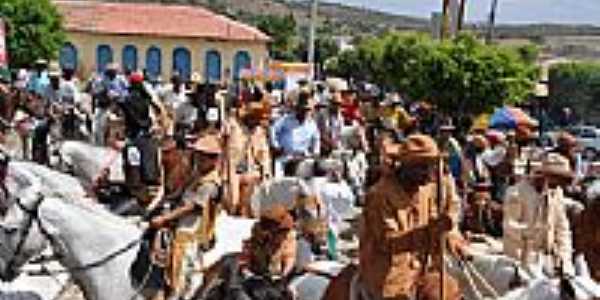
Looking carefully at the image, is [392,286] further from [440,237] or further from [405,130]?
[405,130]

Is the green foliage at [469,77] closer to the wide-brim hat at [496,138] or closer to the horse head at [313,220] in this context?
the wide-brim hat at [496,138]

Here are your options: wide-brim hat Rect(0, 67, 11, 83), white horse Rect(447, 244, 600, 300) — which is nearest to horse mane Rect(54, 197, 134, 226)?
white horse Rect(447, 244, 600, 300)

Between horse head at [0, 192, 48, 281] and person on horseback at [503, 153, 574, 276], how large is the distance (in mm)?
A: 3692

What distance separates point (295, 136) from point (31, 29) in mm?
48832

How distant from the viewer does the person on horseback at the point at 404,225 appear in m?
7.04

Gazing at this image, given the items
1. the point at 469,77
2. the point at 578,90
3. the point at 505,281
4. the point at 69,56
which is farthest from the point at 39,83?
the point at 69,56

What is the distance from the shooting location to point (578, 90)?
63.0 meters

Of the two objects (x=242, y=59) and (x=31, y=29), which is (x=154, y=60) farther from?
(x=31, y=29)

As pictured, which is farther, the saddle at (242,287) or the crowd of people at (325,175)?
the saddle at (242,287)

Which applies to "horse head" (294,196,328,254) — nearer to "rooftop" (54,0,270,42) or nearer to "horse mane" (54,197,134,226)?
"horse mane" (54,197,134,226)

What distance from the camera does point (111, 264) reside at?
384 inches

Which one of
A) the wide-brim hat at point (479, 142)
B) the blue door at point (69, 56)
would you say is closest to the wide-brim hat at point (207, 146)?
the wide-brim hat at point (479, 142)

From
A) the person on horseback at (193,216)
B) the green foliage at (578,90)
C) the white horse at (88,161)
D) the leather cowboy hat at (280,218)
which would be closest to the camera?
the leather cowboy hat at (280,218)

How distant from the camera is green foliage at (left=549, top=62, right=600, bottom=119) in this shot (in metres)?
62.7
